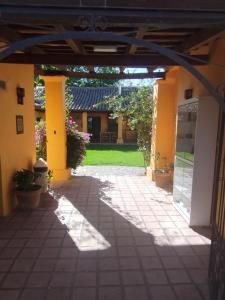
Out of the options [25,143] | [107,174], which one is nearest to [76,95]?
[107,174]

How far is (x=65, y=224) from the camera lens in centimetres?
405

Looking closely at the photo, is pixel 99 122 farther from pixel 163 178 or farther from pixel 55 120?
pixel 163 178

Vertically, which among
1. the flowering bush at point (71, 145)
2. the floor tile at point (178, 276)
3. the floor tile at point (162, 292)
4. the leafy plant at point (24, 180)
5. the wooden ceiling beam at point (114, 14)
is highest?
the wooden ceiling beam at point (114, 14)

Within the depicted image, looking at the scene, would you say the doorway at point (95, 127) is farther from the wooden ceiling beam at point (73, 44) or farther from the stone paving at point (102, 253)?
the wooden ceiling beam at point (73, 44)

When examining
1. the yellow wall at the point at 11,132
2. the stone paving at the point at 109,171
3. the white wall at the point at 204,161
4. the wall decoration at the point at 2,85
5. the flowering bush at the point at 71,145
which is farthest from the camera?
the stone paving at the point at 109,171

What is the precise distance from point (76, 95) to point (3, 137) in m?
17.6

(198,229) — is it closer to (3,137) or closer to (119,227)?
(119,227)

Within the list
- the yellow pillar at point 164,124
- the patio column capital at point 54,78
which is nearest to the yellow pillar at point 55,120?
the patio column capital at point 54,78

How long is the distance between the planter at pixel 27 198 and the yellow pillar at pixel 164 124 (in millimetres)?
3215

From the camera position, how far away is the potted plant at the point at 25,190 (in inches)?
178

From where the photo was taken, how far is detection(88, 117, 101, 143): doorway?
19.5 metres

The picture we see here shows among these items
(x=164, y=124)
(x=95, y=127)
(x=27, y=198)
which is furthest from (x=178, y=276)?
(x=95, y=127)

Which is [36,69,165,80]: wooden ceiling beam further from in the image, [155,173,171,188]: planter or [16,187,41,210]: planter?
[16,187,41,210]: planter

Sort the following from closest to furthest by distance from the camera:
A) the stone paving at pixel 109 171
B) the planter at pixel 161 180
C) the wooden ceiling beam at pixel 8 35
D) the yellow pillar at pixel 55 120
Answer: the wooden ceiling beam at pixel 8 35, the planter at pixel 161 180, the yellow pillar at pixel 55 120, the stone paving at pixel 109 171
